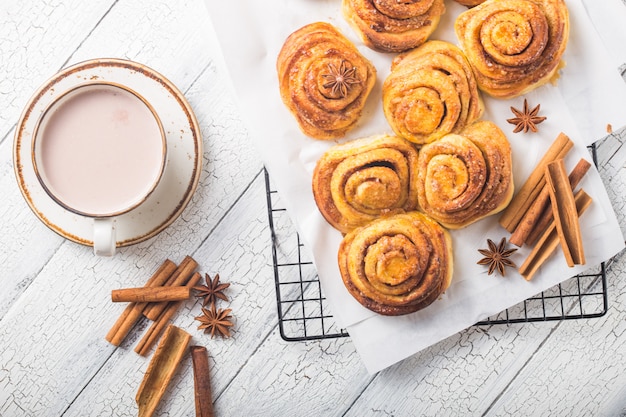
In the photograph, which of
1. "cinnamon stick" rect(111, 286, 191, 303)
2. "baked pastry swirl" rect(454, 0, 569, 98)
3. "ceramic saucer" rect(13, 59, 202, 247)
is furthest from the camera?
"cinnamon stick" rect(111, 286, 191, 303)

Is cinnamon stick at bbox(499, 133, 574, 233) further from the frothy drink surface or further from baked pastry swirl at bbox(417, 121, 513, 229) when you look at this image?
the frothy drink surface

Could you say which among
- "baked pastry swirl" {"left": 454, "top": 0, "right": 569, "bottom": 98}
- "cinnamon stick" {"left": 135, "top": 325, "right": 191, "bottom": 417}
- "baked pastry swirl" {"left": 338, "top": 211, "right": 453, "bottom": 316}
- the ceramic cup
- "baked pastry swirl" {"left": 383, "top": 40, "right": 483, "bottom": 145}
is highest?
"baked pastry swirl" {"left": 454, "top": 0, "right": 569, "bottom": 98}

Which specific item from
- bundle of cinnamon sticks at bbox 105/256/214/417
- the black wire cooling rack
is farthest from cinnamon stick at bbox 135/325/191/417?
the black wire cooling rack

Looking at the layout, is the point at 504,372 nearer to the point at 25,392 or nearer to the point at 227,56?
the point at 227,56

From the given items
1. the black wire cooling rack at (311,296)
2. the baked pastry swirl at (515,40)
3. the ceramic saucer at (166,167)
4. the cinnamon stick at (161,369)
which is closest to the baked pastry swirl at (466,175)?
the baked pastry swirl at (515,40)

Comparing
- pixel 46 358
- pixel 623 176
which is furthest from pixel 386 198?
pixel 46 358

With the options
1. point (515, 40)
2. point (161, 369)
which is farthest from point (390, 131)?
point (161, 369)
